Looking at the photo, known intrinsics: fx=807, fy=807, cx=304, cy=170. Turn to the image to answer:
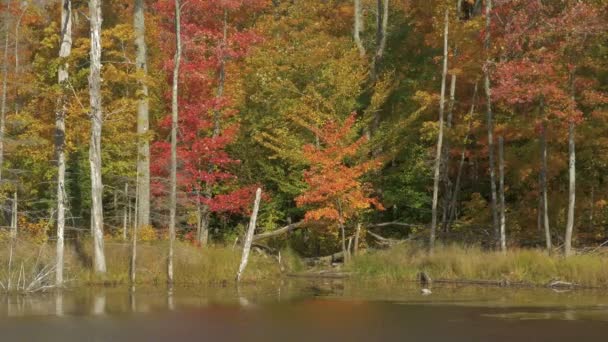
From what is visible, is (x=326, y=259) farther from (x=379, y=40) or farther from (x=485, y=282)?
(x=379, y=40)

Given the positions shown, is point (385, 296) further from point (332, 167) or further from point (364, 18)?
point (364, 18)

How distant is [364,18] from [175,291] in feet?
71.3

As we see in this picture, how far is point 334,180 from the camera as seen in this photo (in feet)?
94.7

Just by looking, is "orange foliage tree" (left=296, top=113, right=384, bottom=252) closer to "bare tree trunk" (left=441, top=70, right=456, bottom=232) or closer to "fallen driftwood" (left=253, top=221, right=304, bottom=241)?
"fallen driftwood" (left=253, top=221, right=304, bottom=241)

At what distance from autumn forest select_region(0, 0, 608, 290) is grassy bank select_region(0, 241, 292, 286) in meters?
0.15

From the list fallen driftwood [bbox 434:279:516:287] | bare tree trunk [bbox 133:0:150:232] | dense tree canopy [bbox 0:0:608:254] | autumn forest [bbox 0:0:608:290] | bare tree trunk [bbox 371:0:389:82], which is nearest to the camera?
fallen driftwood [bbox 434:279:516:287]

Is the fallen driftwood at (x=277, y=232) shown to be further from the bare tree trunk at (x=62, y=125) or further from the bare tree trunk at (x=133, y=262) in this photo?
the bare tree trunk at (x=62, y=125)

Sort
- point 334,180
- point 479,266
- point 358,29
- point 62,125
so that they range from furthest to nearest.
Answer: point 358,29
point 334,180
point 479,266
point 62,125

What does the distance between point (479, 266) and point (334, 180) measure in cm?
635

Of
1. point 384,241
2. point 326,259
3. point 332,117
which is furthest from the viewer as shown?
point 332,117

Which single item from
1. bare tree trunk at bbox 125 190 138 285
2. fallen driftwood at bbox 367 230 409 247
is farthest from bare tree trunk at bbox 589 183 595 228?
bare tree trunk at bbox 125 190 138 285

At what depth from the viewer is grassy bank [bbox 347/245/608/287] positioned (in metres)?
23.3

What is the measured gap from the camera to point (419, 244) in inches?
1136

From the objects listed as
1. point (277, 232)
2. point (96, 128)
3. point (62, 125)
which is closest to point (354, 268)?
point (277, 232)
